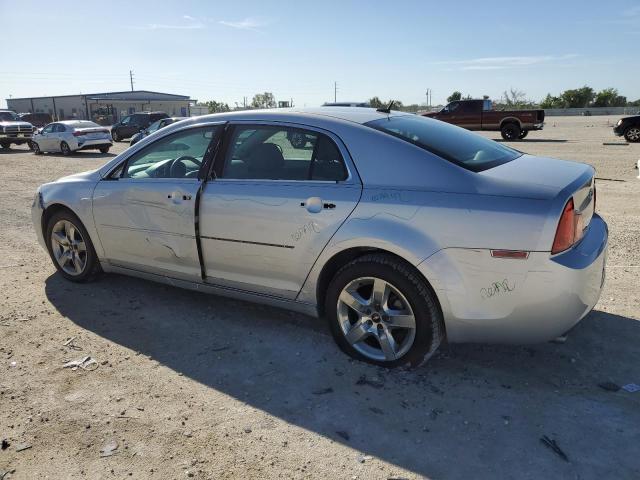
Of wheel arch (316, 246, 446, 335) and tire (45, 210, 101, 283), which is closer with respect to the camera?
wheel arch (316, 246, 446, 335)

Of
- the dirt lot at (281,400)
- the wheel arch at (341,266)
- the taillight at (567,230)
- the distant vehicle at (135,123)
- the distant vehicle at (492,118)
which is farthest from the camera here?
the distant vehicle at (135,123)

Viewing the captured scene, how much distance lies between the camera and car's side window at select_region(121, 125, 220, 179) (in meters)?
4.08

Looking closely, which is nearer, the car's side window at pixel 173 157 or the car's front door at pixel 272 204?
the car's front door at pixel 272 204

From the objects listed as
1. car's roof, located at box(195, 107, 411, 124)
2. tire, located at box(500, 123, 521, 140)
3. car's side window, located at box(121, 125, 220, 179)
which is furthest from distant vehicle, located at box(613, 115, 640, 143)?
car's side window, located at box(121, 125, 220, 179)

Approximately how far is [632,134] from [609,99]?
162 ft

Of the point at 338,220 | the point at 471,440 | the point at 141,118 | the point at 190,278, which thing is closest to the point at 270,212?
the point at 338,220

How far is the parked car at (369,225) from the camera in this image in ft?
9.46

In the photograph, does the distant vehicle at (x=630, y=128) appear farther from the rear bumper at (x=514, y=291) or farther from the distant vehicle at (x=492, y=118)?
the rear bumper at (x=514, y=291)

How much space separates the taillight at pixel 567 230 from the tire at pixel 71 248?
3.97 meters

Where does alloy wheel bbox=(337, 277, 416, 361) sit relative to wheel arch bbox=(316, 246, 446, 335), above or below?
below

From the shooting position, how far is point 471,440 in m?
2.70

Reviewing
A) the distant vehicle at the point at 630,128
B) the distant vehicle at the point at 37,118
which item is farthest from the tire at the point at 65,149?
the distant vehicle at the point at 37,118

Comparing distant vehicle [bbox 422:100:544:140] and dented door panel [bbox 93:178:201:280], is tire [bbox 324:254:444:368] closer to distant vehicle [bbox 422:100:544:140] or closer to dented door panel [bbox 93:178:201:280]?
dented door panel [bbox 93:178:201:280]

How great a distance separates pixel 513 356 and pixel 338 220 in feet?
5.10
